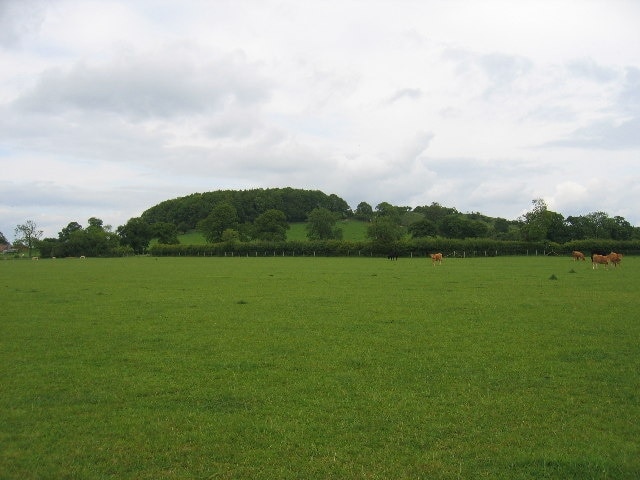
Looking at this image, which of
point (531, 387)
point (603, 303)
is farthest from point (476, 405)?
point (603, 303)

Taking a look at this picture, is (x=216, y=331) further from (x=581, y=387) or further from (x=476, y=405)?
(x=581, y=387)

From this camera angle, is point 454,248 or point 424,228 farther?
point 424,228

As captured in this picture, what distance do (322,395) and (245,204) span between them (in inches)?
6213

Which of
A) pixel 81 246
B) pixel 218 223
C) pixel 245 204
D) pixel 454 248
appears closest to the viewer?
pixel 454 248

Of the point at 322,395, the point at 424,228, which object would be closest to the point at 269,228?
the point at 424,228

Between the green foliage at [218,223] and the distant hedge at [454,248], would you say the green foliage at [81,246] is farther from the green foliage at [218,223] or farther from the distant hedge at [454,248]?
the distant hedge at [454,248]

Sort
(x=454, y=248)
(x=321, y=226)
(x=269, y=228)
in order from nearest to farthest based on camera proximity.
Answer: (x=454, y=248), (x=269, y=228), (x=321, y=226)

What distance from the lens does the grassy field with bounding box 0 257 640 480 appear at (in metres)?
6.07

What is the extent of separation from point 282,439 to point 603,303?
16977mm

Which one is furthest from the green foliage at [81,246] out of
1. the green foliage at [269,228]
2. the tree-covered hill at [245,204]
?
the green foliage at [269,228]

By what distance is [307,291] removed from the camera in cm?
2495

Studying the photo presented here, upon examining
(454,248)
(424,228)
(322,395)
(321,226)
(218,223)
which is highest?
(218,223)

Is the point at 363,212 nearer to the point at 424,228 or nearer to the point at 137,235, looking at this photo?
the point at 424,228

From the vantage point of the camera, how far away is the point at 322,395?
8.39 metres
